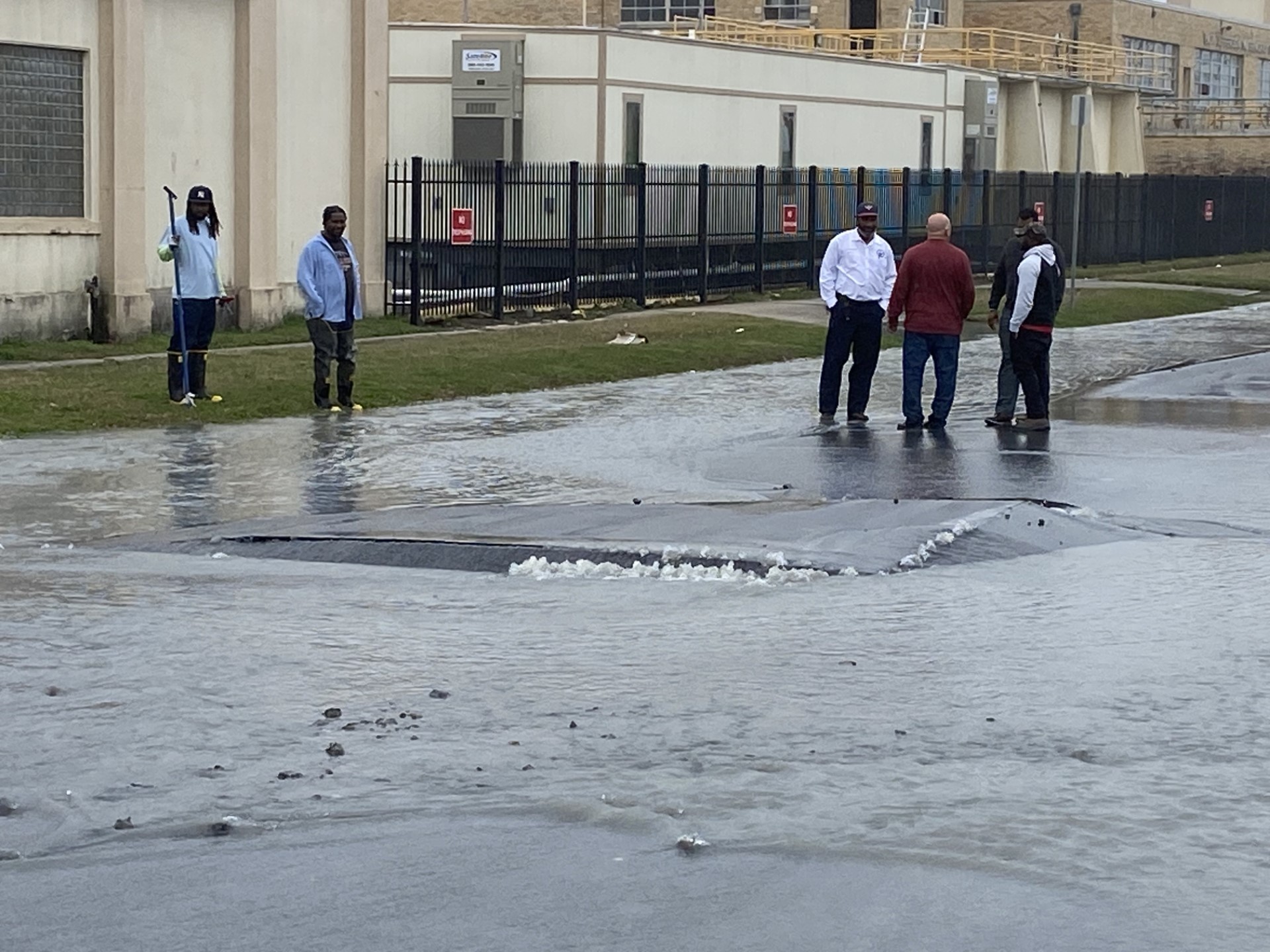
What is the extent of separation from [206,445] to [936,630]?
7.67 metres

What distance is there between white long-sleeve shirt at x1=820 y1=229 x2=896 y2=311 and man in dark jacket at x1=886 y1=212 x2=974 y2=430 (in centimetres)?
47

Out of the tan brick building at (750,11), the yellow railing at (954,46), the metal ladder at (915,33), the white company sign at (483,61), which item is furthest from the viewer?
the tan brick building at (750,11)

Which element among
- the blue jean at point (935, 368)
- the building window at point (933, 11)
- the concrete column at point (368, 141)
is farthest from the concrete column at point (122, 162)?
the building window at point (933, 11)

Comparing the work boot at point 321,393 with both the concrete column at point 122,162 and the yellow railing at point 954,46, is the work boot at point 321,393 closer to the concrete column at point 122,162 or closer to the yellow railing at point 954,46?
the concrete column at point 122,162

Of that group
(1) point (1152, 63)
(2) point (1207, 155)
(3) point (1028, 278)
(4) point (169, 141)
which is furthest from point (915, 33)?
(3) point (1028, 278)

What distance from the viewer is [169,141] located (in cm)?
2448

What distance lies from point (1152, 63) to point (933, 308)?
6191 cm

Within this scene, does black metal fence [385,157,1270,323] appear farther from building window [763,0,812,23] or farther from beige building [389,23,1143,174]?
building window [763,0,812,23]

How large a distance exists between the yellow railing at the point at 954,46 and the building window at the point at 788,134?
28.8ft

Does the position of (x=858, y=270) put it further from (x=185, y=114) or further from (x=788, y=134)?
(x=788, y=134)

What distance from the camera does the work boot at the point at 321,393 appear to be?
59.6 ft

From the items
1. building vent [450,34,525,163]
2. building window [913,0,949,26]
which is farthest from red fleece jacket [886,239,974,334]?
building window [913,0,949,26]

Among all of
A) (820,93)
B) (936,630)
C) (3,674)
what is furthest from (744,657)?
(820,93)

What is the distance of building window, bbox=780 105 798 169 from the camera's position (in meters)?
44.2
